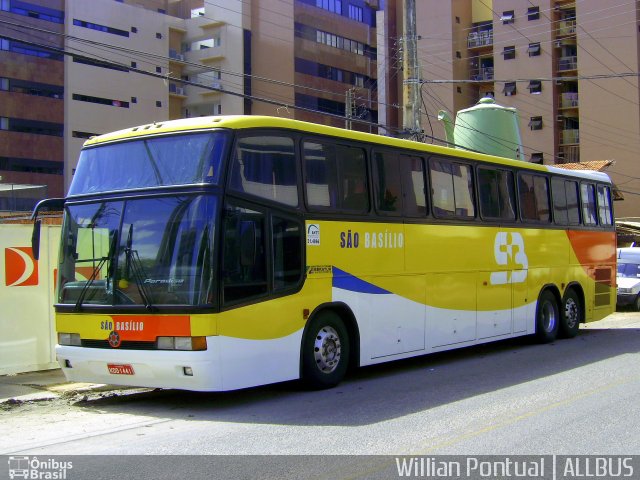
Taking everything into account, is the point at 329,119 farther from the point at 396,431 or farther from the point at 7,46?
the point at 396,431

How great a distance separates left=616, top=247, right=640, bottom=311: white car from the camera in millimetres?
25000

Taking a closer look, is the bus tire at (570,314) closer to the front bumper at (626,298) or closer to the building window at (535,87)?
the front bumper at (626,298)

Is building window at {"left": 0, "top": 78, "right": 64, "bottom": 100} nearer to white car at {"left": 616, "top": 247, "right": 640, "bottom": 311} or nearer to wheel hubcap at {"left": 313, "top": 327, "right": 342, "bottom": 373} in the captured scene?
white car at {"left": 616, "top": 247, "right": 640, "bottom": 311}

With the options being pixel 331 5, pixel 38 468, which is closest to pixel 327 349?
pixel 38 468

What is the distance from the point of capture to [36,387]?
10445mm

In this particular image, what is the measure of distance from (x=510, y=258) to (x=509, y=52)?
157 ft

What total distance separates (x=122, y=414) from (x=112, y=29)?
54.6 metres

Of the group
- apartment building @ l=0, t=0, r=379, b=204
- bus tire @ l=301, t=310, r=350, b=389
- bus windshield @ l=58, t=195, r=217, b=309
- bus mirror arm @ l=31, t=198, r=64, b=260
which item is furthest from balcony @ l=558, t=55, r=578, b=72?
bus windshield @ l=58, t=195, r=217, b=309

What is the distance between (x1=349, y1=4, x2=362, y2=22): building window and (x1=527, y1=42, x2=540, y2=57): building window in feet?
64.9

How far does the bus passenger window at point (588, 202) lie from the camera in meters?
17.2

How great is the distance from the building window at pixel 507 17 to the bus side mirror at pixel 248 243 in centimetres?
5380

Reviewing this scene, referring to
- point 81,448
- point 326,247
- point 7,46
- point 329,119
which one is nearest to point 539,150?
point 329,119

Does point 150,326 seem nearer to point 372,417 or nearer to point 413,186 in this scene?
point 372,417

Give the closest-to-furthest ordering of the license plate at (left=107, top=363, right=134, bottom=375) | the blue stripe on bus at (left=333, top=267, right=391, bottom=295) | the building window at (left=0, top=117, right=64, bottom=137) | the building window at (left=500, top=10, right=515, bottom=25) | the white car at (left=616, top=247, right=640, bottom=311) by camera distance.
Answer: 1. the license plate at (left=107, top=363, right=134, bottom=375)
2. the blue stripe on bus at (left=333, top=267, right=391, bottom=295)
3. the white car at (left=616, top=247, right=640, bottom=311)
4. the building window at (left=0, top=117, right=64, bottom=137)
5. the building window at (left=500, top=10, right=515, bottom=25)
